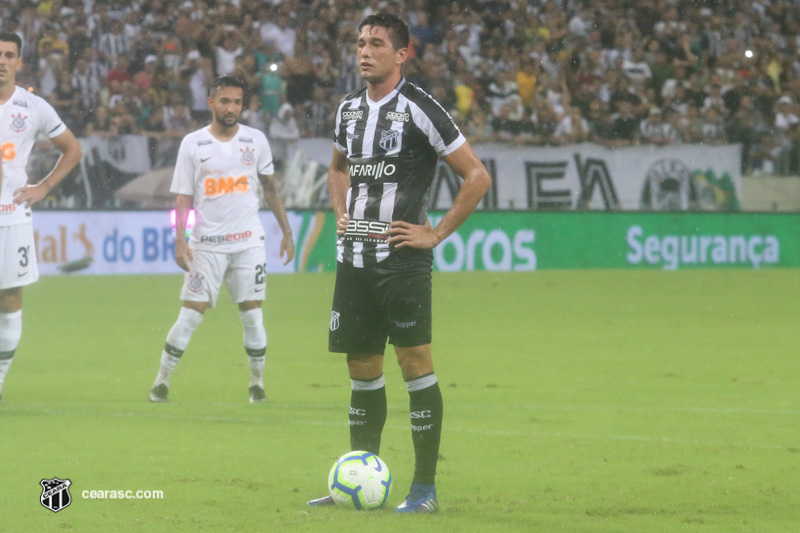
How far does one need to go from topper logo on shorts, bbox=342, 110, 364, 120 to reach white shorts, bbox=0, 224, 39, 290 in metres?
3.32

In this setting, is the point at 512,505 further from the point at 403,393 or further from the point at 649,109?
the point at 649,109

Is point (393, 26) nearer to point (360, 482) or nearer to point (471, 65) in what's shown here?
point (360, 482)

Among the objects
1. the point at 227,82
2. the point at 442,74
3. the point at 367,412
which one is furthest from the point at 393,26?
the point at 442,74

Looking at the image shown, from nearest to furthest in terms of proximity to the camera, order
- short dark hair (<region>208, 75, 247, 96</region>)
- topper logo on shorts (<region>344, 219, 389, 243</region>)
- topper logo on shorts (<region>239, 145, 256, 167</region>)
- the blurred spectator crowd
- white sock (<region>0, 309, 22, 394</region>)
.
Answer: topper logo on shorts (<region>344, 219, 389, 243</region>), white sock (<region>0, 309, 22, 394</region>), short dark hair (<region>208, 75, 247, 96</region>), topper logo on shorts (<region>239, 145, 256, 167</region>), the blurred spectator crowd

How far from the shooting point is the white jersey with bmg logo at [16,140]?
7816mm

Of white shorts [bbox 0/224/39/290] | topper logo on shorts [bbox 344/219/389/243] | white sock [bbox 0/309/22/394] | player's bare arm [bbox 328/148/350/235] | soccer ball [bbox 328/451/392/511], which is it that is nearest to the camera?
soccer ball [bbox 328/451/392/511]

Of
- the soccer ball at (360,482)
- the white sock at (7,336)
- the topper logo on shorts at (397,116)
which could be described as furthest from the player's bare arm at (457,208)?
the white sock at (7,336)

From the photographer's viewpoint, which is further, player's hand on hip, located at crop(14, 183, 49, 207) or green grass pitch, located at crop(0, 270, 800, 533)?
player's hand on hip, located at crop(14, 183, 49, 207)

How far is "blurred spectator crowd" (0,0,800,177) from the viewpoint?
20.0 m

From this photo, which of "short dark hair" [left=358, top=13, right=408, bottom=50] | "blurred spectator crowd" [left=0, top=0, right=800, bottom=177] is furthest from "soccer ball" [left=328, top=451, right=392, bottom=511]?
"blurred spectator crowd" [left=0, top=0, right=800, bottom=177]

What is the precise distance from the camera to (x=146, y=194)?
59.9 ft

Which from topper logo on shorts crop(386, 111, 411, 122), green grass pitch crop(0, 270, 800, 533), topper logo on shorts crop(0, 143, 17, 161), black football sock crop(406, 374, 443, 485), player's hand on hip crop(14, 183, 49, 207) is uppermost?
topper logo on shorts crop(0, 143, 17, 161)

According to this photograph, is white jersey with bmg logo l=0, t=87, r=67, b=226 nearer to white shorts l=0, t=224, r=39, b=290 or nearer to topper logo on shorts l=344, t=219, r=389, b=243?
white shorts l=0, t=224, r=39, b=290

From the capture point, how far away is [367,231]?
16.9 ft
